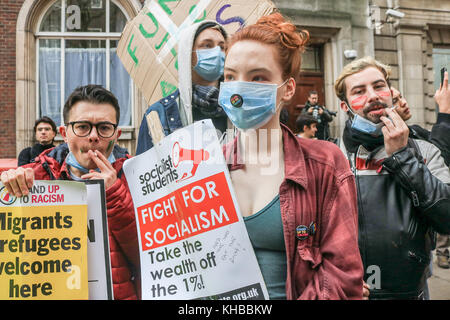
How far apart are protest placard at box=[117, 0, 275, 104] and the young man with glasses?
1.19ft

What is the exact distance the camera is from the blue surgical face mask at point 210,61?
2.17 m

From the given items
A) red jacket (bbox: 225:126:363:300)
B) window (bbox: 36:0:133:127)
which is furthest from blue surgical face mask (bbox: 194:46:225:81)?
window (bbox: 36:0:133:127)

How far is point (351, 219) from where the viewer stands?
4.58 feet

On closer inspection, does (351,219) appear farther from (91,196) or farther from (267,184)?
(91,196)

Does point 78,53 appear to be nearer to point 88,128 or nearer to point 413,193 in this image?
point 88,128

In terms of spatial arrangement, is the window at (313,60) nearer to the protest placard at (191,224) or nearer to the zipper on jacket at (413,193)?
the zipper on jacket at (413,193)

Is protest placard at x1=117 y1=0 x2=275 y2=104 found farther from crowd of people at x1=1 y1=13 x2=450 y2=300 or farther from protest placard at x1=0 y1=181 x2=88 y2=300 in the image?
protest placard at x1=0 y1=181 x2=88 y2=300

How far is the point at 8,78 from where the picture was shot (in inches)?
329

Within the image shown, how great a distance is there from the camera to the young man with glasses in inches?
66.7

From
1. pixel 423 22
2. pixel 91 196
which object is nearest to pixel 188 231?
pixel 91 196

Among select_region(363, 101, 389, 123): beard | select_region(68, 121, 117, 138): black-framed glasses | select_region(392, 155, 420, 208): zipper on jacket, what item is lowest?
select_region(392, 155, 420, 208): zipper on jacket

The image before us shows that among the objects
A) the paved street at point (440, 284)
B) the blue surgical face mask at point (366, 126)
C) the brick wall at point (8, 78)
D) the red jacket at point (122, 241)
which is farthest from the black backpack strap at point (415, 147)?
the brick wall at point (8, 78)

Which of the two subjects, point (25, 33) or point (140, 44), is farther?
point (25, 33)
